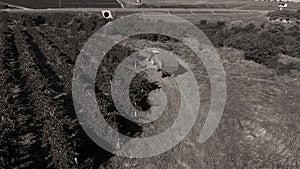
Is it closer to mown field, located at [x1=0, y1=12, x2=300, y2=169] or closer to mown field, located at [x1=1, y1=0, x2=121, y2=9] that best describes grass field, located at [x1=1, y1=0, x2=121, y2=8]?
mown field, located at [x1=1, y1=0, x2=121, y2=9]

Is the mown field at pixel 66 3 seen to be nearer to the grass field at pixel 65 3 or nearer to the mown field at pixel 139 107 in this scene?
the grass field at pixel 65 3

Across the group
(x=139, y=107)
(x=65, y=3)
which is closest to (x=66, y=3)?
(x=65, y=3)

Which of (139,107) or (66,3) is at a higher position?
(139,107)

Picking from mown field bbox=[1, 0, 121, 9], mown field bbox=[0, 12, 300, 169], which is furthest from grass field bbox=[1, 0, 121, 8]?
mown field bbox=[0, 12, 300, 169]

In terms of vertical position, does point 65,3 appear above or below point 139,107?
below

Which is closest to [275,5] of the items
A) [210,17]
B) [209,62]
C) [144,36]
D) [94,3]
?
[210,17]

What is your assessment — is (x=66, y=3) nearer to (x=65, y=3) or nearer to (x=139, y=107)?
(x=65, y=3)

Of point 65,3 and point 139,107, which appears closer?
point 139,107

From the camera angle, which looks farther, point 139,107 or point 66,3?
point 66,3
